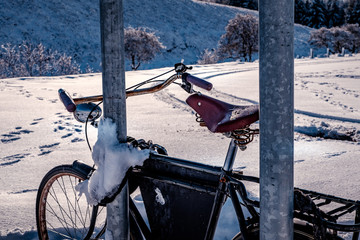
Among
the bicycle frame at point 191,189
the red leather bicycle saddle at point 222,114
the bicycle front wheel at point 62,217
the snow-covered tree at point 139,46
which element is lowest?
the bicycle front wheel at point 62,217

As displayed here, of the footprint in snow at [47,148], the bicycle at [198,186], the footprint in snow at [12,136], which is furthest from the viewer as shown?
the footprint in snow at [12,136]

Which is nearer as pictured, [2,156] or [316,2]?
[2,156]

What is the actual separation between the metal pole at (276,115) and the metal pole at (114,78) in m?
0.59

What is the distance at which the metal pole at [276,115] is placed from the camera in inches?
41.9

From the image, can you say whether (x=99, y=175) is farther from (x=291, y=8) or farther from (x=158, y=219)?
(x=291, y=8)

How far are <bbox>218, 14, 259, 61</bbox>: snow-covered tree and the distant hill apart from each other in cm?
484

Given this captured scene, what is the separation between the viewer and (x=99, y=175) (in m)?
1.71

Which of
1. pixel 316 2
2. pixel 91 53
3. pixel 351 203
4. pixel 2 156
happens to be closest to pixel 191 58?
pixel 91 53

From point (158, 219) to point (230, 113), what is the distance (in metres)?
0.67

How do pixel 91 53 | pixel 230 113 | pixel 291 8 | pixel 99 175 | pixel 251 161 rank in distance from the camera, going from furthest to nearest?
pixel 91 53 < pixel 251 161 < pixel 99 175 < pixel 230 113 < pixel 291 8

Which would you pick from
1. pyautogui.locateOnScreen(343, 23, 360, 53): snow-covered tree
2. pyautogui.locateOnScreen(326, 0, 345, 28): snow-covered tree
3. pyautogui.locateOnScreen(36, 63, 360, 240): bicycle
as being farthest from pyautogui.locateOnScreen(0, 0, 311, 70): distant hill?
pyautogui.locateOnScreen(36, 63, 360, 240): bicycle

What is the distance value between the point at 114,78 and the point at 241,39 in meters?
29.6

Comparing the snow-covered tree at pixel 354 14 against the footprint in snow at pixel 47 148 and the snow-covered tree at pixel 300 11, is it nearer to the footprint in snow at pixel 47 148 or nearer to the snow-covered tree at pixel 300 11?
the snow-covered tree at pixel 300 11

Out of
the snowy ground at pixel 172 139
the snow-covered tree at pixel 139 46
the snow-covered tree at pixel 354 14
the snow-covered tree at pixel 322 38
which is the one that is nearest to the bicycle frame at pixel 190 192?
the snowy ground at pixel 172 139
